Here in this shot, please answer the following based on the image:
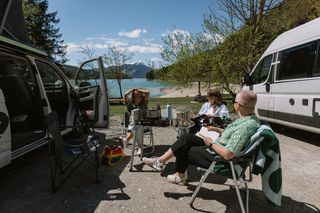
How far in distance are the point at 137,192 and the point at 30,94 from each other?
268 centimetres

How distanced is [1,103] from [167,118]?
2.42 meters

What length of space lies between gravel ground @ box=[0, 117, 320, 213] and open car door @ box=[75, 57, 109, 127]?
1.38 metres

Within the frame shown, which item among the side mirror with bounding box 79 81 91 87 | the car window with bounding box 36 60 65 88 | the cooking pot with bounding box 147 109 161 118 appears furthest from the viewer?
the side mirror with bounding box 79 81 91 87

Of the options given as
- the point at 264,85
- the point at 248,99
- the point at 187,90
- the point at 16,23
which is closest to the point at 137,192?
the point at 248,99

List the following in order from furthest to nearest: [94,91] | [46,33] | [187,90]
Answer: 1. [46,33]
2. [187,90]
3. [94,91]

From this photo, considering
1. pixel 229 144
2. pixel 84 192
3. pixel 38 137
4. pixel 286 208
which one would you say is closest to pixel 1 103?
pixel 38 137

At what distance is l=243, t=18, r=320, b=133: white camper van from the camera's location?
5117mm

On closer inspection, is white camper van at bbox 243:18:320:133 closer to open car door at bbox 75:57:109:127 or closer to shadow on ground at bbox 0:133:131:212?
shadow on ground at bbox 0:133:131:212

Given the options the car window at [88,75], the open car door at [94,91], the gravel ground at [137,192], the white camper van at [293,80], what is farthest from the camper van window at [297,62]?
the car window at [88,75]

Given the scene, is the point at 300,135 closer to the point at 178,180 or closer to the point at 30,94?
the point at 178,180

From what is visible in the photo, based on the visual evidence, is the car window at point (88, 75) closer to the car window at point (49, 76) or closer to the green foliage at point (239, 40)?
the car window at point (49, 76)

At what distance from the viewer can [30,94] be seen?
15.7 ft

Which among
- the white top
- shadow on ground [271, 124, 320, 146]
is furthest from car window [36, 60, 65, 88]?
shadow on ground [271, 124, 320, 146]

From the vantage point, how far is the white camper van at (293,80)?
5117 millimetres
